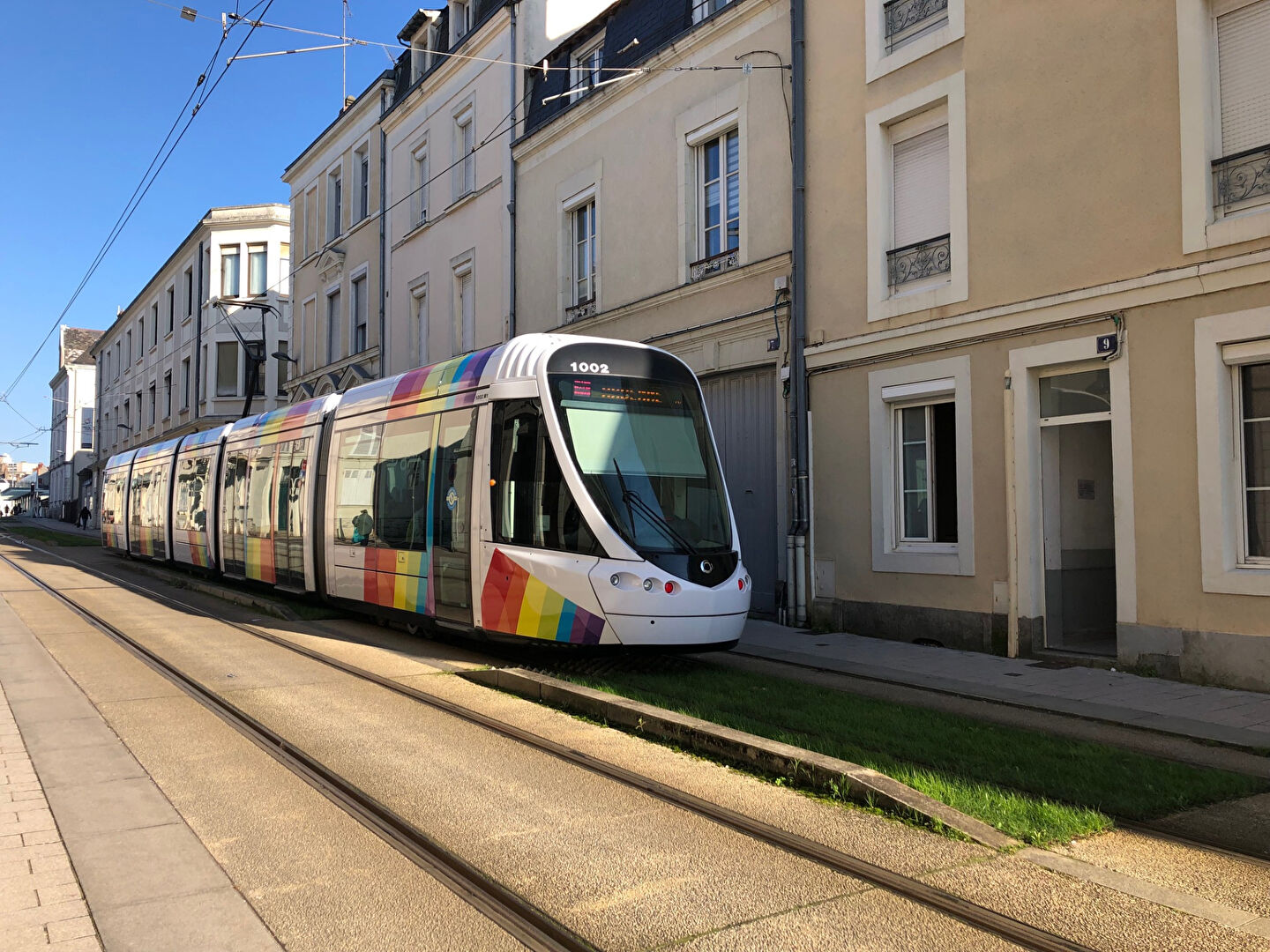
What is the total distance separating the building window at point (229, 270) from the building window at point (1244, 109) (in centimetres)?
4094

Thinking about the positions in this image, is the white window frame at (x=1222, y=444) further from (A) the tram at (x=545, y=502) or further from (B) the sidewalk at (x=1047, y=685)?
(A) the tram at (x=545, y=502)

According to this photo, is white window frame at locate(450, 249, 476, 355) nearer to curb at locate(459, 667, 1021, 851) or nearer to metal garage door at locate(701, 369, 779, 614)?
metal garage door at locate(701, 369, 779, 614)

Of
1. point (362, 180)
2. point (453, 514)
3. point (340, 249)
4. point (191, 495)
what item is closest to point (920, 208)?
point (453, 514)

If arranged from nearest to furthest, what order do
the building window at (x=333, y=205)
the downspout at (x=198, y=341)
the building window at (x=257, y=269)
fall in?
the building window at (x=333, y=205) < the building window at (x=257, y=269) < the downspout at (x=198, y=341)

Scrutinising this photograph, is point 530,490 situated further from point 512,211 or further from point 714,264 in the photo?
point 512,211

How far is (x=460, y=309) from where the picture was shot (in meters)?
23.9

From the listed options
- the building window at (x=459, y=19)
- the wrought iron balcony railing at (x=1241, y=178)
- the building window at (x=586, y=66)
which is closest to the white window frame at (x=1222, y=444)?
the wrought iron balcony railing at (x=1241, y=178)

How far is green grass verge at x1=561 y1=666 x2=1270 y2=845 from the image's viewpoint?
5.27 m

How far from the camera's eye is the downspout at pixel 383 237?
27156 mm

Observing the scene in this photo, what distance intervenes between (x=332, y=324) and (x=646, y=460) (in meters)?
23.5

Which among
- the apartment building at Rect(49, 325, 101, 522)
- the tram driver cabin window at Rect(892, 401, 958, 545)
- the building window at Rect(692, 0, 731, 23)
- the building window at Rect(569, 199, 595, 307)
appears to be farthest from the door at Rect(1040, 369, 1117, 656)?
the apartment building at Rect(49, 325, 101, 522)

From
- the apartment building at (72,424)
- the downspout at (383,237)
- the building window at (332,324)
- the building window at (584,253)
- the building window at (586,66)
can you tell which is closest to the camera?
the building window at (586,66)

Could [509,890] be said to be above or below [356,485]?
below

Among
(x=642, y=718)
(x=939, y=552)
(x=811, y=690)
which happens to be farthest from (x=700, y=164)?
(x=642, y=718)
